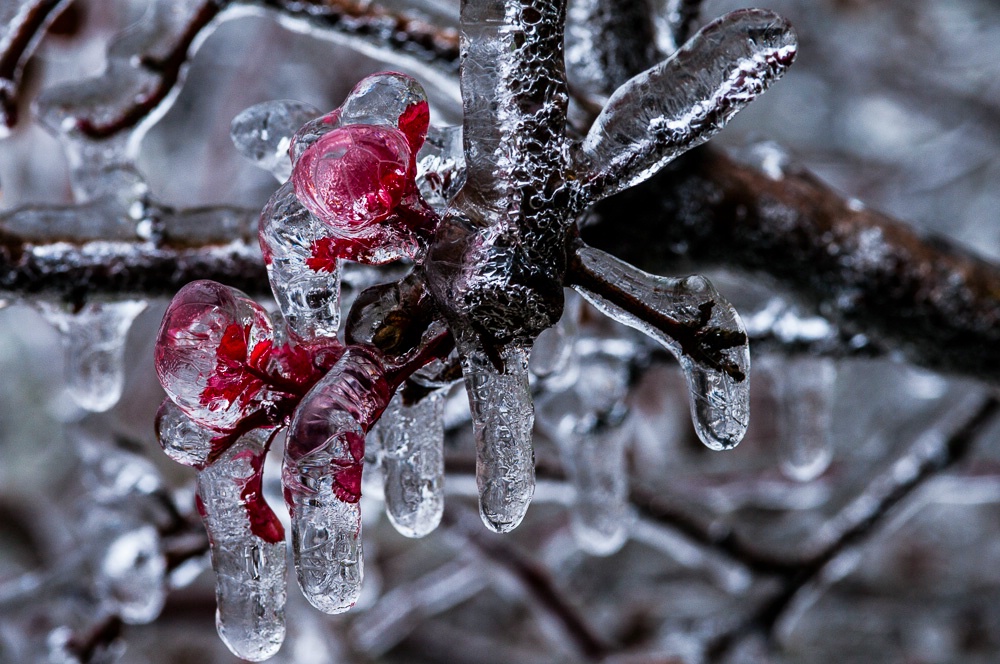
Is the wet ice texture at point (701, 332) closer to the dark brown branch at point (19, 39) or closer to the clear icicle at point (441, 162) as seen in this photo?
the clear icicle at point (441, 162)

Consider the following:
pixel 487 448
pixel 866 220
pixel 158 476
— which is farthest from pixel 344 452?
pixel 158 476

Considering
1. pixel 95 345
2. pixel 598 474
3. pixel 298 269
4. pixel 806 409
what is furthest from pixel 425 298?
pixel 806 409

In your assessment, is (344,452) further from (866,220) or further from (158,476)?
(158,476)

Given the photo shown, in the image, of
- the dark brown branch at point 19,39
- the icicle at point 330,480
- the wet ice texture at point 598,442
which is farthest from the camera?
the wet ice texture at point 598,442

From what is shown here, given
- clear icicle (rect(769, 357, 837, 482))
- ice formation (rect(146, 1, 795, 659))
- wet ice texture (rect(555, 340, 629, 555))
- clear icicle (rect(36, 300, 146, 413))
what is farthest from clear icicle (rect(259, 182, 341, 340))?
clear icicle (rect(769, 357, 837, 482))

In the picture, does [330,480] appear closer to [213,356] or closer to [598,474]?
[213,356]

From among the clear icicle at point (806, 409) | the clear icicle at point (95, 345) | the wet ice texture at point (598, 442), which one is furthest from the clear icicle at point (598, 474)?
the clear icicle at point (95, 345)

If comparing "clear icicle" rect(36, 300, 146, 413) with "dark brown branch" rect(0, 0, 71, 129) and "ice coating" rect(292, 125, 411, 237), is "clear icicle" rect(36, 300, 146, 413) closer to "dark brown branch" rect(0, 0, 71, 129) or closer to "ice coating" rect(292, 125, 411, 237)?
"dark brown branch" rect(0, 0, 71, 129)
